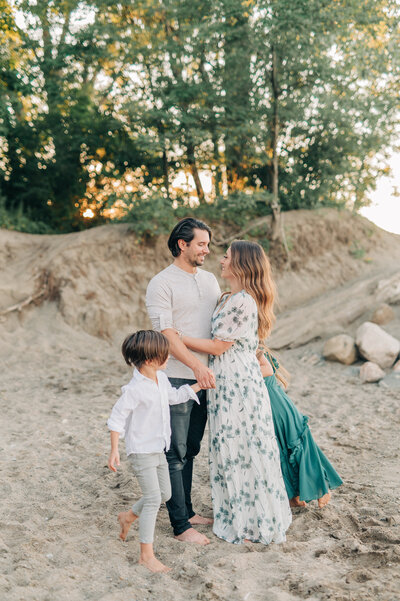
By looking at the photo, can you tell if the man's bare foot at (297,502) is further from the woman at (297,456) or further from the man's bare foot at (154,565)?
the man's bare foot at (154,565)

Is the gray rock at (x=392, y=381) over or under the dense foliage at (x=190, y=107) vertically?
under

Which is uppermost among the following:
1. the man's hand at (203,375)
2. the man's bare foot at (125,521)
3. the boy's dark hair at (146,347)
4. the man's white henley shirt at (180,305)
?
the man's white henley shirt at (180,305)

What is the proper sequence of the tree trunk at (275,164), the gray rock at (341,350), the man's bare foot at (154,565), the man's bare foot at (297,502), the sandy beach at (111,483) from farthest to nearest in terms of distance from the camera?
the tree trunk at (275,164) < the gray rock at (341,350) < the man's bare foot at (297,502) < the man's bare foot at (154,565) < the sandy beach at (111,483)

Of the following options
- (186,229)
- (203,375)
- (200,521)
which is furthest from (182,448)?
(186,229)

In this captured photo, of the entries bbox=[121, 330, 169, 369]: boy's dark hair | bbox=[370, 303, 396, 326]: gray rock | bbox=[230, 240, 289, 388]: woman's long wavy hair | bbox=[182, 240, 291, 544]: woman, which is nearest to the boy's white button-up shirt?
bbox=[121, 330, 169, 369]: boy's dark hair

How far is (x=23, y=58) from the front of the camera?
11141mm

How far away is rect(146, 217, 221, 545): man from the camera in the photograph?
3.22 m

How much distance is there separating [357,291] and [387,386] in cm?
339

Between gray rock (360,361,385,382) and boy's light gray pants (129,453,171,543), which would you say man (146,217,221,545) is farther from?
gray rock (360,361,385,382)

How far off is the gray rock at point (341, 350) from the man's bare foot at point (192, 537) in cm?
574

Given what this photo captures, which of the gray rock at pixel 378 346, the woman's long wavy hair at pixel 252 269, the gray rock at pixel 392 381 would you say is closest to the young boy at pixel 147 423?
the woman's long wavy hair at pixel 252 269

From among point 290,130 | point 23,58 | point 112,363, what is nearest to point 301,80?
point 290,130

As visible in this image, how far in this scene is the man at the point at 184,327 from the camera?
3.22m

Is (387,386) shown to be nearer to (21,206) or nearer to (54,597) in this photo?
(54,597)
